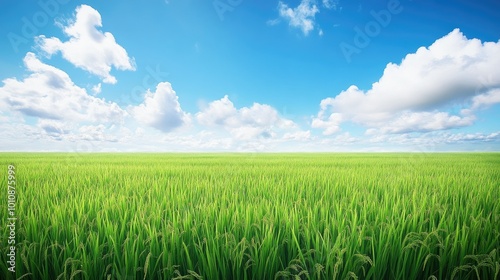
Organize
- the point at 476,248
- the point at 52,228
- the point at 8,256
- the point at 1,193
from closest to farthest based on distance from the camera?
1. the point at 8,256
2. the point at 476,248
3. the point at 52,228
4. the point at 1,193

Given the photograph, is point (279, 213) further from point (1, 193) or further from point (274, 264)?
point (1, 193)

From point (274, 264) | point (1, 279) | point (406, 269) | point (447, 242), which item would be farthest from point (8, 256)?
point (447, 242)

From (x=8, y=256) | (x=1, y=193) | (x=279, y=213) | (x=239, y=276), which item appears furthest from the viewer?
(x=1, y=193)

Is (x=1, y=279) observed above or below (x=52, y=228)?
below

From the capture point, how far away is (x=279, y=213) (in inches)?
97.8

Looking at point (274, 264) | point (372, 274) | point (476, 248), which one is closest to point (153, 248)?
point (274, 264)

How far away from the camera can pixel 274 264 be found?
1.75m

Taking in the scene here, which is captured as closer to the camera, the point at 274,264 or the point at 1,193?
the point at 274,264

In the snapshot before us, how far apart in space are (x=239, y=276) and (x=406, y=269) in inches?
49.3

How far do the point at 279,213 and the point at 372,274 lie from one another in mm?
956

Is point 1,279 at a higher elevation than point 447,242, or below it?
below

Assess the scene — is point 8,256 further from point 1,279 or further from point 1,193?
point 1,193

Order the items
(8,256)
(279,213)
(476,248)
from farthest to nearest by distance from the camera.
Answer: (279,213) → (476,248) → (8,256)

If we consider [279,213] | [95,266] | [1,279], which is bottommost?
[1,279]
